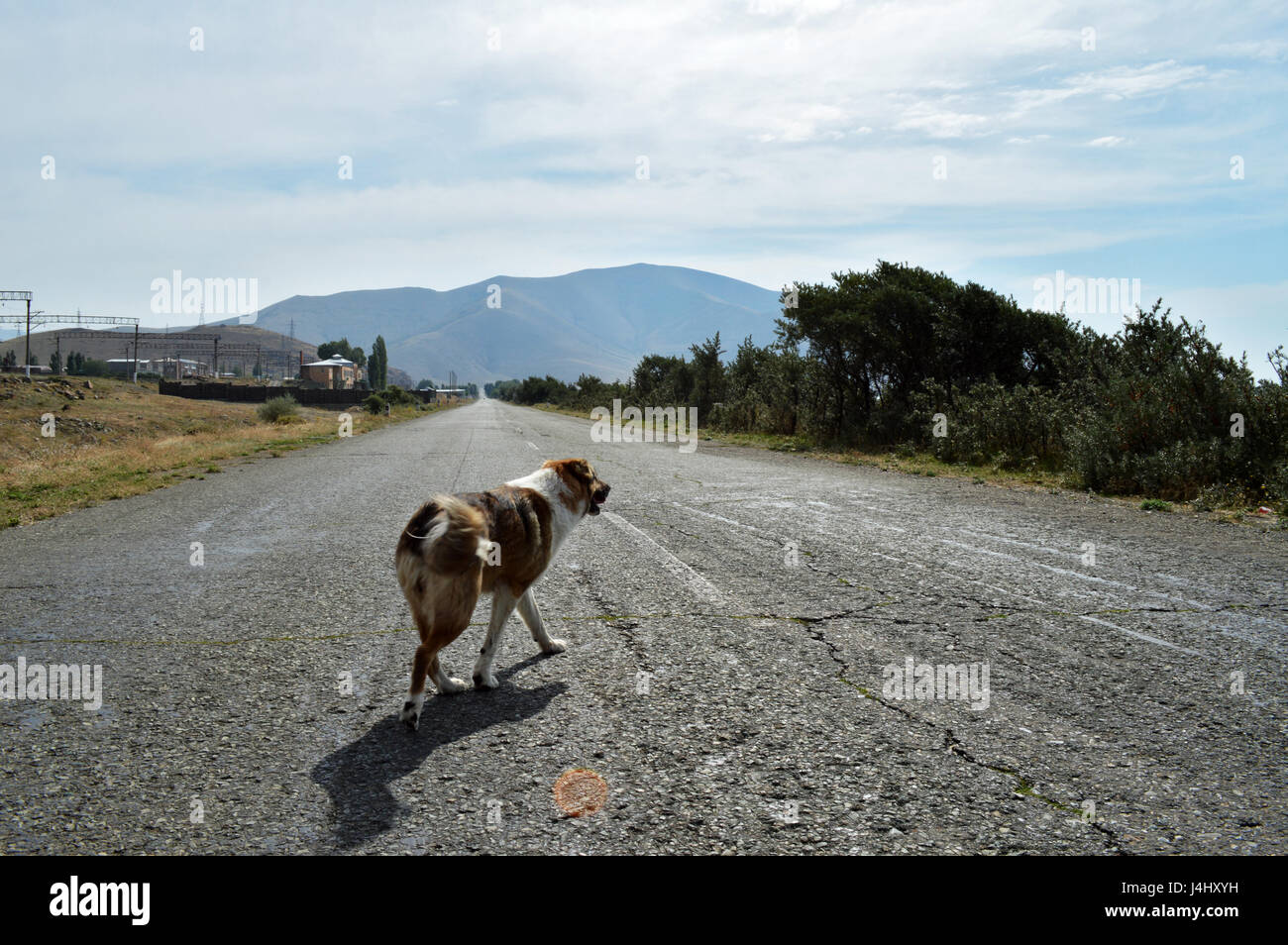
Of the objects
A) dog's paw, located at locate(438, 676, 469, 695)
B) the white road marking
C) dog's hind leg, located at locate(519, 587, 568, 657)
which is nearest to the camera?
dog's paw, located at locate(438, 676, 469, 695)

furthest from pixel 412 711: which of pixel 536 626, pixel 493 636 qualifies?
pixel 536 626

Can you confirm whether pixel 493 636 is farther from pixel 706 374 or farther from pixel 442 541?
pixel 706 374

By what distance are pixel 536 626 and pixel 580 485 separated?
0.89 m

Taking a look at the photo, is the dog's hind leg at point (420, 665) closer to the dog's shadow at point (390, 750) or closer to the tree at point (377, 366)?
the dog's shadow at point (390, 750)

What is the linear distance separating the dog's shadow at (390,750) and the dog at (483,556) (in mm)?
110

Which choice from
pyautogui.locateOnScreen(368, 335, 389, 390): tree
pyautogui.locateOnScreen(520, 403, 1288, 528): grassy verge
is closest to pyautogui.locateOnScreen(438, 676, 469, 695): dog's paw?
pyautogui.locateOnScreen(520, 403, 1288, 528): grassy verge

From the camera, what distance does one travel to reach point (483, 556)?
4113mm

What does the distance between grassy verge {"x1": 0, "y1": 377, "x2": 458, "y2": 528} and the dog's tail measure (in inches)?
385

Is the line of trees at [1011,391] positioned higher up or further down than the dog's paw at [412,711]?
higher up

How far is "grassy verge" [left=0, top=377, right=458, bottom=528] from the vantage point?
14102mm

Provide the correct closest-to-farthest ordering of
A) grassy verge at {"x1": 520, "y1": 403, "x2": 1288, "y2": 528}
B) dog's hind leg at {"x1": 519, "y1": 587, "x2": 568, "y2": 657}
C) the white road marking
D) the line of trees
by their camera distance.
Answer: dog's hind leg at {"x1": 519, "y1": 587, "x2": 568, "y2": 657}, the white road marking, grassy verge at {"x1": 520, "y1": 403, "x2": 1288, "y2": 528}, the line of trees

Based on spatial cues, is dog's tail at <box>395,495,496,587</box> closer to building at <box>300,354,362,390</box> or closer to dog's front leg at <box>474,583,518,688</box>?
dog's front leg at <box>474,583,518,688</box>

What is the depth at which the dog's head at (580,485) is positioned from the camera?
514 cm

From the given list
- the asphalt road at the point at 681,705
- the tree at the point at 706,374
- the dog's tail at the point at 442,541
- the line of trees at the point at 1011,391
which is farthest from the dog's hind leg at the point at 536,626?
the tree at the point at 706,374
